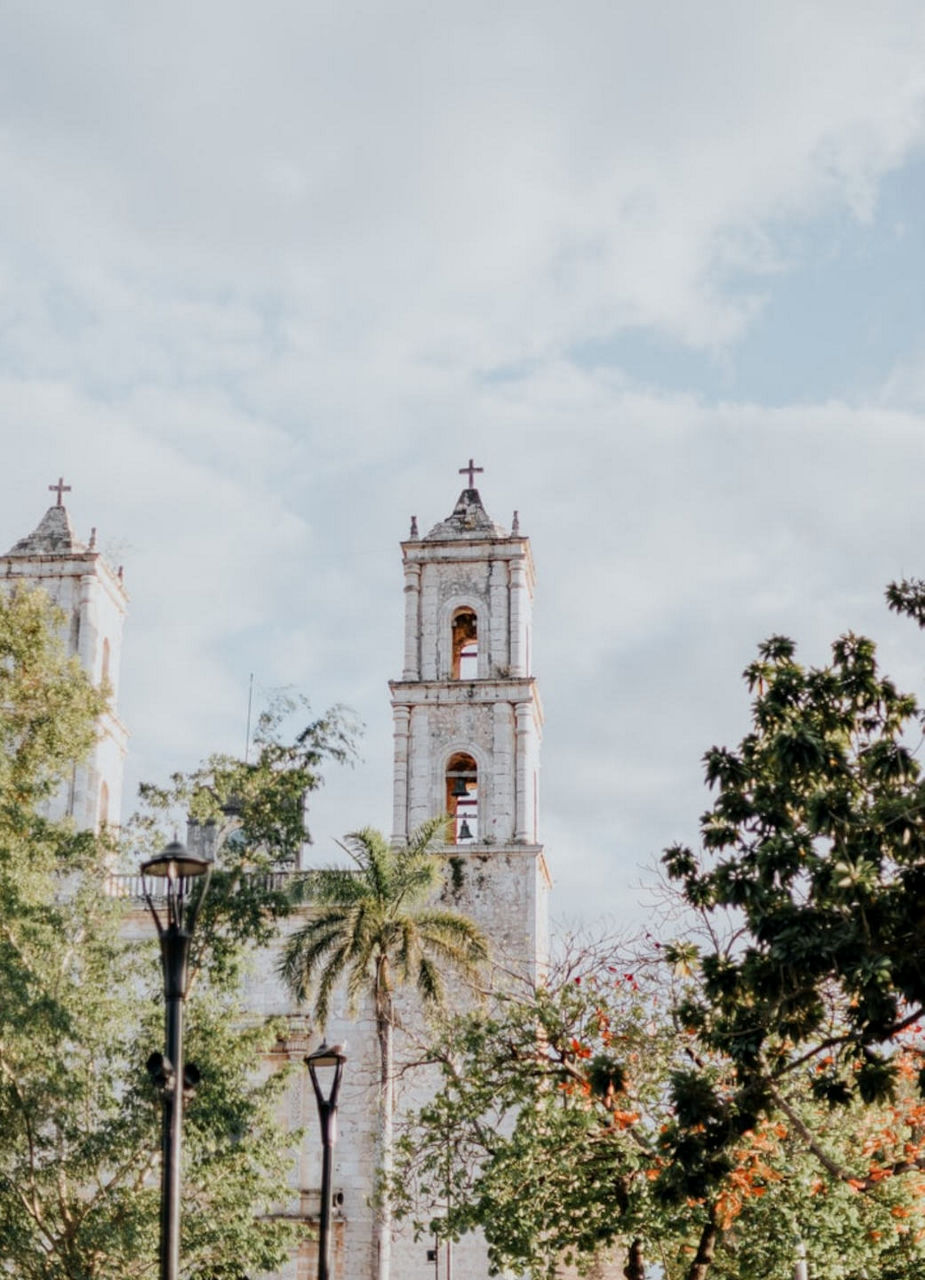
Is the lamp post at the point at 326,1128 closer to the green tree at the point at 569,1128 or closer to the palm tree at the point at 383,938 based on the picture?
the green tree at the point at 569,1128

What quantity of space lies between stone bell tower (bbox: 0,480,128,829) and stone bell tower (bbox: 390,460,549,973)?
567 centimetres

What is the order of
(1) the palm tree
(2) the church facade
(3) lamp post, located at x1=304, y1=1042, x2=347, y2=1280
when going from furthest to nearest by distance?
1. (2) the church facade
2. (1) the palm tree
3. (3) lamp post, located at x1=304, y1=1042, x2=347, y2=1280

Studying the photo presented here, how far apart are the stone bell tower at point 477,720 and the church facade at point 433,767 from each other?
0.09 ft

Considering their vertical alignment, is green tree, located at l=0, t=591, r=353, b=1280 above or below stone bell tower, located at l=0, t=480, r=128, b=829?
below

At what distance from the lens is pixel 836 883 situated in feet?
42.8

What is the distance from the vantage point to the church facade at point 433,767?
35031 mm

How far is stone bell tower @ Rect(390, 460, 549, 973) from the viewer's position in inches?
1425

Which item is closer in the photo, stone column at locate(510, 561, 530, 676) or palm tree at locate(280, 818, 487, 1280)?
palm tree at locate(280, 818, 487, 1280)

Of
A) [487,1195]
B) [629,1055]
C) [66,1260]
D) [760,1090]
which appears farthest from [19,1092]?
[760,1090]

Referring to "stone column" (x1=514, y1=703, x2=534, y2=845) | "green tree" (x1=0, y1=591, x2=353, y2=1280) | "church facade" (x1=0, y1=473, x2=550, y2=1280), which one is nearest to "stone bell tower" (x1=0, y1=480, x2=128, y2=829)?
"church facade" (x1=0, y1=473, x2=550, y2=1280)

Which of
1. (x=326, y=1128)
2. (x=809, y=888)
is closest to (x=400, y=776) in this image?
(x=326, y=1128)

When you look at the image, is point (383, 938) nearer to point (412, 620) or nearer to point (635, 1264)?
point (412, 620)

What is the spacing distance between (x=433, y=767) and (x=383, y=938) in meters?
6.85

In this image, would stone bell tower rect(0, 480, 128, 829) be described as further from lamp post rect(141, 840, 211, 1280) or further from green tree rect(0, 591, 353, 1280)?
lamp post rect(141, 840, 211, 1280)
